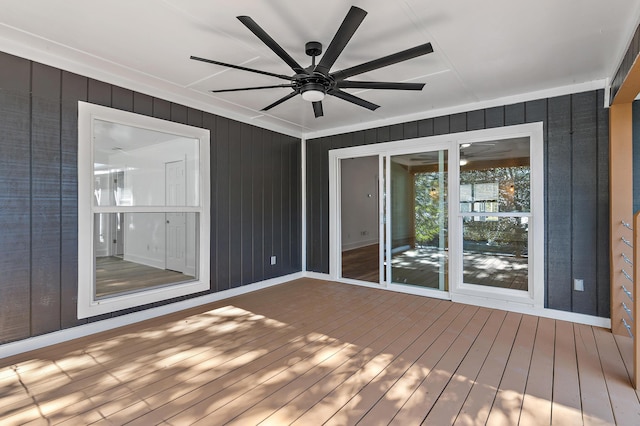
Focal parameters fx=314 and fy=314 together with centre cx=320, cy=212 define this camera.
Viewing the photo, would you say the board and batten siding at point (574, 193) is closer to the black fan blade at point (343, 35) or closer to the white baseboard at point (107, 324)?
the black fan blade at point (343, 35)

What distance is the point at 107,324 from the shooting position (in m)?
3.03

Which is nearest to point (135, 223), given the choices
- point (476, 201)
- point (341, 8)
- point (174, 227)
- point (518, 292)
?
point (174, 227)

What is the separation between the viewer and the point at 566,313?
3.29 m

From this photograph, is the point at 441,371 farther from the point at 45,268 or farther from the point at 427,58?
the point at 45,268

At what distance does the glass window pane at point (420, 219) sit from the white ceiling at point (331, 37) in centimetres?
111

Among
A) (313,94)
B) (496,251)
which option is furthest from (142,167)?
(496,251)

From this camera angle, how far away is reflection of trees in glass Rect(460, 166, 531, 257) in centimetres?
360

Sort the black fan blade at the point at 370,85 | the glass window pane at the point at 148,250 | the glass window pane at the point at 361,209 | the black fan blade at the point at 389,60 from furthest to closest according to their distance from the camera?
1. the glass window pane at the point at 361,209
2. the glass window pane at the point at 148,250
3. the black fan blade at the point at 370,85
4. the black fan blade at the point at 389,60

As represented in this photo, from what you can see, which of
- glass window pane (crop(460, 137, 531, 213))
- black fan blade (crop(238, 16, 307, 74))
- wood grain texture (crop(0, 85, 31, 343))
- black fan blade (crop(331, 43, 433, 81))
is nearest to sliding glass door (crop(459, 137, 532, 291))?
glass window pane (crop(460, 137, 531, 213))


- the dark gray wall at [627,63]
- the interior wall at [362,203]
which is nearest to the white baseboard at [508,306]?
the dark gray wall at [627,63]

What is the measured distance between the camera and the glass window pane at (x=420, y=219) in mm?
4164

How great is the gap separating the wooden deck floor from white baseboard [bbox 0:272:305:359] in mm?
108

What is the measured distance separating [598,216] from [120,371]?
4.47m

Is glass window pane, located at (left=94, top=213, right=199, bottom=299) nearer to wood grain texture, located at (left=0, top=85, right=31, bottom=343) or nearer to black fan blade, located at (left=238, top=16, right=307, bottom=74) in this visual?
wood grain texture, located at (left=0, top=85, right=31, bottom=343)
